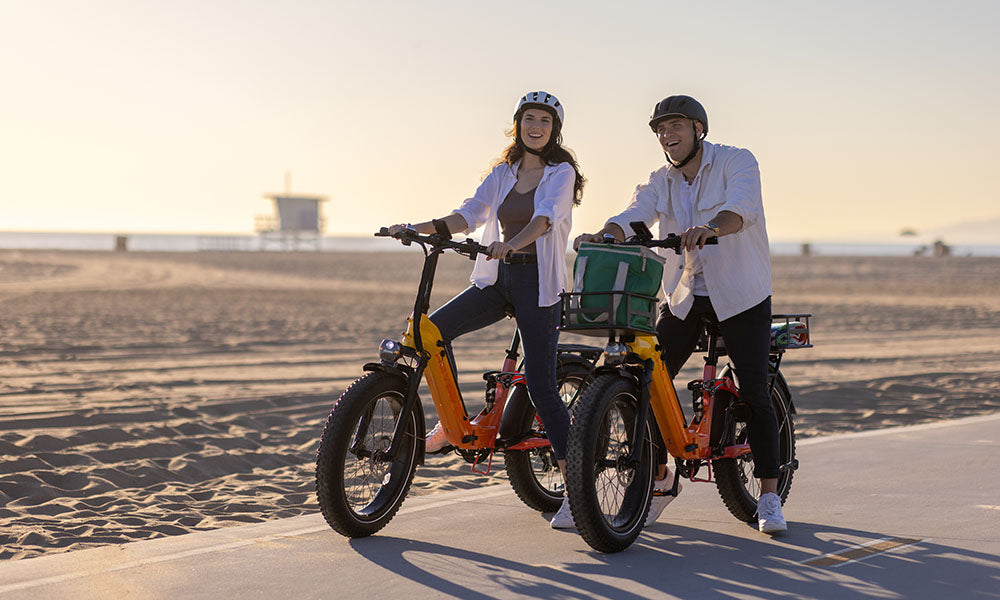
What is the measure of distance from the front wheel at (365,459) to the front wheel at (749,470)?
58.0 inches

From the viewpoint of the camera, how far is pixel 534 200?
516 cm

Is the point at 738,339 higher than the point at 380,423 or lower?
higher

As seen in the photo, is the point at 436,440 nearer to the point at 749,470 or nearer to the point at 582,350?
the point at 582,350

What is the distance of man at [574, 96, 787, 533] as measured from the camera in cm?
497

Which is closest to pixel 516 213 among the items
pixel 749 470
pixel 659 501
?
pixel 659 501

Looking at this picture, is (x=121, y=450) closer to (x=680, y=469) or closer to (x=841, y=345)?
(x=680, y=469)

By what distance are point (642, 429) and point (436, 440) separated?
1009 mm

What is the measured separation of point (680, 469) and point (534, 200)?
55.4 inches

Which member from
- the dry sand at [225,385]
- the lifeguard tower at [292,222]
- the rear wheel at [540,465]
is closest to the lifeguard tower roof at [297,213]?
the lifeguard tower at [292,222]

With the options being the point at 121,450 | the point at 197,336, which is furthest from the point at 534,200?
the point at 197,336

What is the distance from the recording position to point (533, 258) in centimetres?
514

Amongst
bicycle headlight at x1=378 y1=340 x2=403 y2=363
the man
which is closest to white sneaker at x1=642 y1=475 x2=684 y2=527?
the man

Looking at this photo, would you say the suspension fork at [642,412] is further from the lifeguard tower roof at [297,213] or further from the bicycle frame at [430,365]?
the lifeguard tower roof at [297,213]

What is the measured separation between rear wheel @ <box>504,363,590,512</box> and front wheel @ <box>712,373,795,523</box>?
2.65 ft
